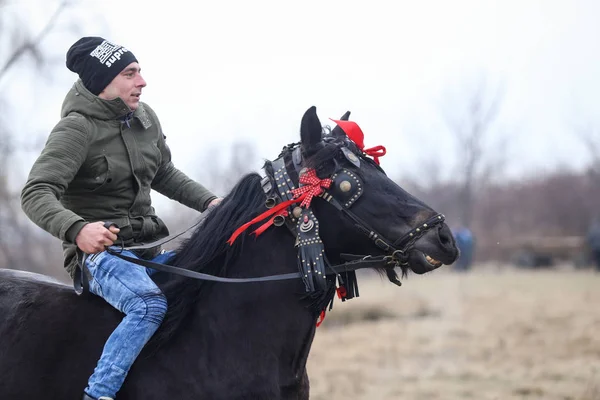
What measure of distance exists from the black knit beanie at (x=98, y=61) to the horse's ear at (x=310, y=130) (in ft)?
3.79

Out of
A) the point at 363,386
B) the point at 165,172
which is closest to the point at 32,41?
the point at 363,386

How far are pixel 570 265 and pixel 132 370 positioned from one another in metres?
34.1

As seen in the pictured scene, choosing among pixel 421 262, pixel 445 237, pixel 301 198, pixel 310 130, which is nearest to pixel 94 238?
pixel 301 198

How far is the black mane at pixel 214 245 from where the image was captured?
4363mm

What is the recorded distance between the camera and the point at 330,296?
4383 mm

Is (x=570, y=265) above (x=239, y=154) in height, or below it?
below

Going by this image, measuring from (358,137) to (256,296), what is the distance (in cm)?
108

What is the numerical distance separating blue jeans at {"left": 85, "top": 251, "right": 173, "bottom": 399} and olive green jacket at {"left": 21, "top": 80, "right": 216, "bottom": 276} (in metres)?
0.25

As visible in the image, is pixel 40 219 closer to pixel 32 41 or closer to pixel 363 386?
pixel 363 386

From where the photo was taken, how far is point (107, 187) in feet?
14.8

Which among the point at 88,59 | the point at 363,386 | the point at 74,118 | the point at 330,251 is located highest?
the point at 88,59

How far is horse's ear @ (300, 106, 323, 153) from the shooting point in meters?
4.28

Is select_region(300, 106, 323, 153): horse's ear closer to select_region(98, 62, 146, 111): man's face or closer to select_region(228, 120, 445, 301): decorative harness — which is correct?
select_region(228, 120, 445, 301): decorative harness

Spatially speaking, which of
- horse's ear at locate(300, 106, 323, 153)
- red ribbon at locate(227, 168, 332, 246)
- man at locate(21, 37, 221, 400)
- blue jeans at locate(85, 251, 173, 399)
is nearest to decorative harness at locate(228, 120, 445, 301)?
red ribbon at locate(227, 168, 332, 246)
